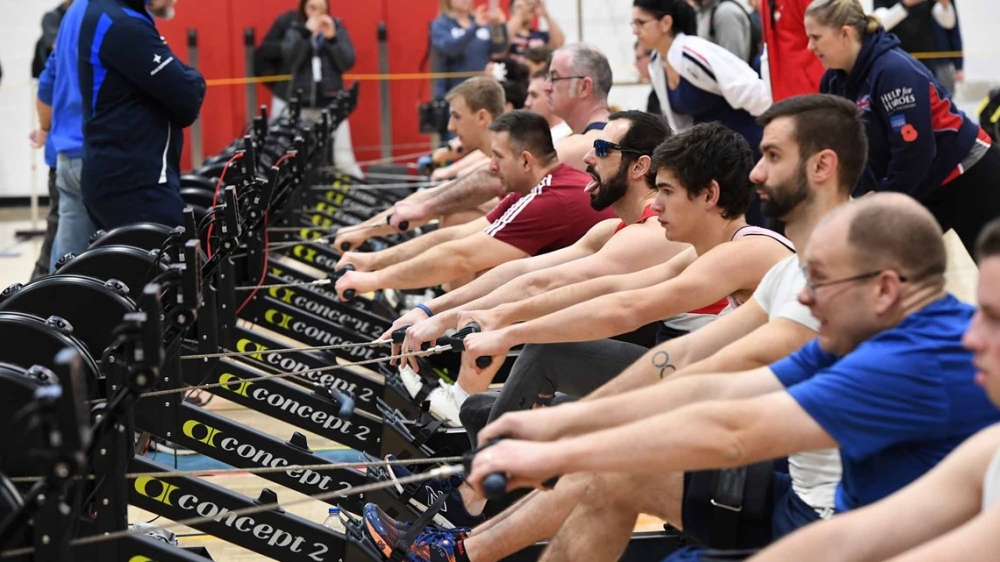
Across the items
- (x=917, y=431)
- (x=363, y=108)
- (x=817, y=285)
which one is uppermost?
(x=817, y=285)

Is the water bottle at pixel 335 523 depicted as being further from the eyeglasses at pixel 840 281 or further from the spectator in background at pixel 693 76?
the spectator in background at pixel 693 76

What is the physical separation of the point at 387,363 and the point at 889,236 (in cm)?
330

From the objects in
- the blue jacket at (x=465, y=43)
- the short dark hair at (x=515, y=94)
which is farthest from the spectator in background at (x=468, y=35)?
the short dark hair at (x=515, y=94)

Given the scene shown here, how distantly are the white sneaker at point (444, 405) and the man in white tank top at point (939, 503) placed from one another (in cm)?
280

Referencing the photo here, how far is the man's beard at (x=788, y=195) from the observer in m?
3.39

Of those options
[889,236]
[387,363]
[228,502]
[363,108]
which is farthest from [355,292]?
[363,108]

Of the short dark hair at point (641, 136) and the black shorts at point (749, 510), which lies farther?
the short dark hair at point (641, 136)

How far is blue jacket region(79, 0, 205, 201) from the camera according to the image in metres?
5.64

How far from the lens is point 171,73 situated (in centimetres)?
570

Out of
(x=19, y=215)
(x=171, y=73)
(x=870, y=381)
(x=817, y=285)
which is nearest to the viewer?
(x=870, y=381)

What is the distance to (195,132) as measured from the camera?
14.1 meters

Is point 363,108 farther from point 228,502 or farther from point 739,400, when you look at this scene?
point 739,400

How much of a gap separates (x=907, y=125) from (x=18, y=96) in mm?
11084

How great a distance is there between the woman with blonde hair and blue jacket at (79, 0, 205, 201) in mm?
2511
